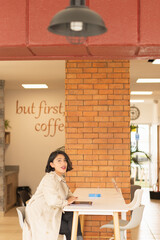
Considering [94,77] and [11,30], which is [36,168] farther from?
[11,30]

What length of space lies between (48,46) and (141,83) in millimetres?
6098

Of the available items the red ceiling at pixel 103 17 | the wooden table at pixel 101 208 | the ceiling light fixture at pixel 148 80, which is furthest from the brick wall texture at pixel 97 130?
the ceiling light fixture at pixel 148 80

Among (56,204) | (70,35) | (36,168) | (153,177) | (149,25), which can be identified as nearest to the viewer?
(70,35)

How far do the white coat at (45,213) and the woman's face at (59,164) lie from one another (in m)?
0.17

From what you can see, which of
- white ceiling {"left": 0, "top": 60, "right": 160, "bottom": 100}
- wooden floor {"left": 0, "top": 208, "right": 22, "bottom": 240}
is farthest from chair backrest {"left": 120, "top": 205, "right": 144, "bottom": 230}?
white ceiling {"left": 0, "top": 60, "right": 160, "bottom": 100}

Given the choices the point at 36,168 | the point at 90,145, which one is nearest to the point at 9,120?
the point at 36,168

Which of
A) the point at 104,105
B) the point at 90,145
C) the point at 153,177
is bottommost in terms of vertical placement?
the point at 153,177

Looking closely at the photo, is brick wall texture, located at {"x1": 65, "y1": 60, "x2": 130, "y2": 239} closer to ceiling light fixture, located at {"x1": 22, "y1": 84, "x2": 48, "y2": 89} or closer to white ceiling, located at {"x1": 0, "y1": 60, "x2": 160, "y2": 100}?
white ceiling, located at {"x1": 0, "y1": 60, "x2": 160, "y2": 100}

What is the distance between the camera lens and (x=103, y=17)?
416 cm

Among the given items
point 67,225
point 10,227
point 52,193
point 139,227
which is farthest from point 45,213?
point 139,227

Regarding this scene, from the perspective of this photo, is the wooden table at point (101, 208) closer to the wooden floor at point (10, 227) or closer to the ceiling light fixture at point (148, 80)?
the wooden floor at point (10, 227)

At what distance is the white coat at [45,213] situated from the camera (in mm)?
4684

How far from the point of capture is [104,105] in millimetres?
6574

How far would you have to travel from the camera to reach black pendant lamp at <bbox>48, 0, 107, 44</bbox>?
2971mm
